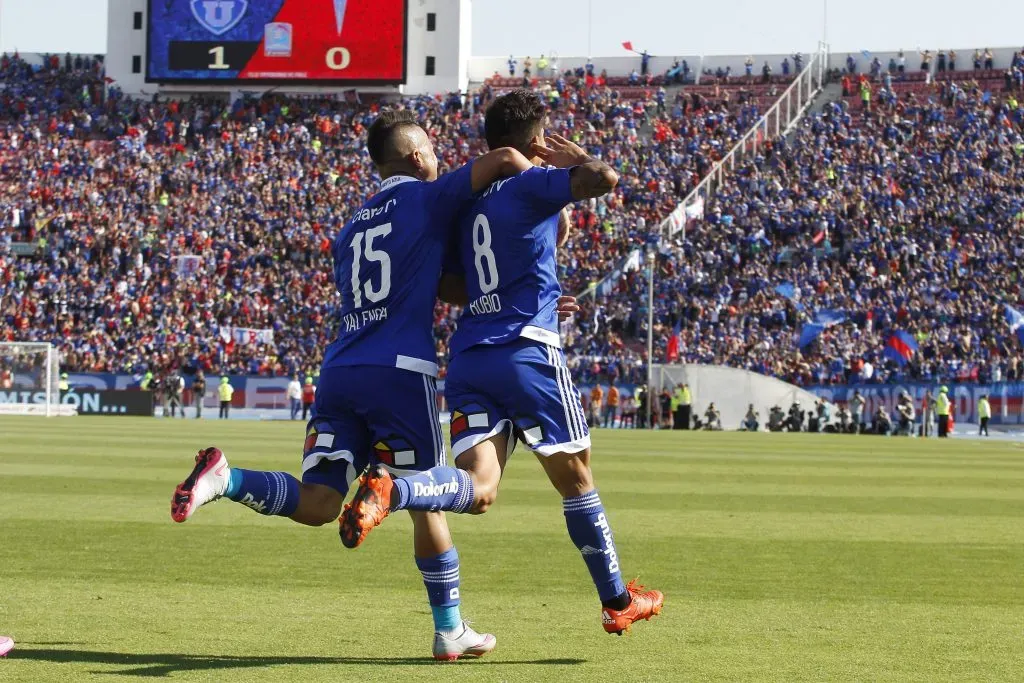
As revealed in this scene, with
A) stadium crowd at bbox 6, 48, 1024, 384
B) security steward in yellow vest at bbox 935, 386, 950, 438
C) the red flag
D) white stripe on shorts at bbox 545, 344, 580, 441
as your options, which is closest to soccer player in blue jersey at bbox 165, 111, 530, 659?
white stripe on shorts at bbox 545, 344, 580, 441

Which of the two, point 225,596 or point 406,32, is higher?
point 406,32

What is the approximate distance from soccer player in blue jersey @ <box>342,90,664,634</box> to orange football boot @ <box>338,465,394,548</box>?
73cm

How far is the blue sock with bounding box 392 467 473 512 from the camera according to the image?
550 cm

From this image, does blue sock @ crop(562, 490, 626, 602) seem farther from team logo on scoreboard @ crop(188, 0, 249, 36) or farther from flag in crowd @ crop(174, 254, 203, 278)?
team logo on scoreboard @ crop(188, 0, 249, 36)

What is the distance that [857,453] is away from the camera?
27.7 metres

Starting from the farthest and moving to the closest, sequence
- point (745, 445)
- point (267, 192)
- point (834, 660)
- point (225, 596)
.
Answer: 1. point (267, 192)
2. point (745, 445)
3. point (225, 596)
4. point (834, 660)

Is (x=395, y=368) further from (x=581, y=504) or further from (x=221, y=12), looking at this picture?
(x=221, y=12)

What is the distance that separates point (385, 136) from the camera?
21.4ft

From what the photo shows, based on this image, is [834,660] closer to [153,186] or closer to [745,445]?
[745,445]

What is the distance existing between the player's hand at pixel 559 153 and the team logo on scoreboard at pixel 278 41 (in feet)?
187

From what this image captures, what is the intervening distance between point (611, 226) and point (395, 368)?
44.6 m

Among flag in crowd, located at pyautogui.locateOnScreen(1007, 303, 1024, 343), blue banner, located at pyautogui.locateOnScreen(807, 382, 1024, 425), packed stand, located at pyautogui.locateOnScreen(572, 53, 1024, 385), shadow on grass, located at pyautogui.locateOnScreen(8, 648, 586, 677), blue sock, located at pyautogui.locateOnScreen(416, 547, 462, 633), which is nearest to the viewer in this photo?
shadow on grass, located at pyautogui.locateOnScreen(8, 648, 586, 677)

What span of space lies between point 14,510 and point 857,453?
1911 centimetres

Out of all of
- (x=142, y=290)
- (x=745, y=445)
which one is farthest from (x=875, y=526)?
(x=142, y=290)
